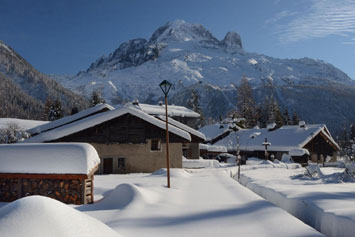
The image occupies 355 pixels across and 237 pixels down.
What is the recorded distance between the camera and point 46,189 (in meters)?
10.5

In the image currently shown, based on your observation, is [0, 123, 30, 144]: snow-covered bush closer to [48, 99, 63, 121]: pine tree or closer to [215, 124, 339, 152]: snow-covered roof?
[48, 99, 63, 121]: pine tree

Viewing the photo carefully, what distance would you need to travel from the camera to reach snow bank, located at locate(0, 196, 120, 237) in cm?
366

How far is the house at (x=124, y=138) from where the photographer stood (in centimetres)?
2061

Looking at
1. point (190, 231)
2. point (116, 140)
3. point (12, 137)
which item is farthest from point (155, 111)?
point (190, 231)

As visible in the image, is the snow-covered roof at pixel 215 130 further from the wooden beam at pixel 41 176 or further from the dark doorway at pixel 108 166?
the wooden beam at pixel 41 176

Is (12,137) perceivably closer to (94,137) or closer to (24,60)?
(94,137)

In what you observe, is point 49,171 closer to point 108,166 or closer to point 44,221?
point 44,221

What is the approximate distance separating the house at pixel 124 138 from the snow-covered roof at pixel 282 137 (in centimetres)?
2678

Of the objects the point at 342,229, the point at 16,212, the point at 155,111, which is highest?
the point at 155,111

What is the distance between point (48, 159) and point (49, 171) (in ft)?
1.46

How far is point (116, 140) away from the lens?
21.3m

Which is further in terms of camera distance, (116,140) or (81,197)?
(116,140)

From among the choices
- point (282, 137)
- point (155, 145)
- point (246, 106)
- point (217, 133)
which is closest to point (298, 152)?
point (282, 137)

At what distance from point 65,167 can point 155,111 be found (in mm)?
39547
